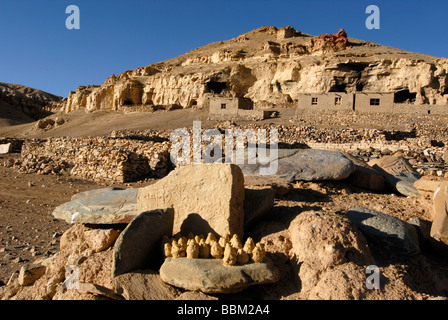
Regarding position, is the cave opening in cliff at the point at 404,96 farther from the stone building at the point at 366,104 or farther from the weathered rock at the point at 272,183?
the weathered rock at the point at 272,183

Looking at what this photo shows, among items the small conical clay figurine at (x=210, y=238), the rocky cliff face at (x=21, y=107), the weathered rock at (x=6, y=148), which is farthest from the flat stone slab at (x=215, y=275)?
the rocky cliff face at (x=21, y=107)

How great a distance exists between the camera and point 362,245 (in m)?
2.85

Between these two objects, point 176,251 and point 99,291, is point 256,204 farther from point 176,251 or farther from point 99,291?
point 99,291

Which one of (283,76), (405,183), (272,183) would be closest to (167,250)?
(272,183)

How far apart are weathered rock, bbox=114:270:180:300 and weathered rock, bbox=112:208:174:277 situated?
114 mm

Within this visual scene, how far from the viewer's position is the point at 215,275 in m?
2.40

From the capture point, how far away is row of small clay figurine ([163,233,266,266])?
2.54m

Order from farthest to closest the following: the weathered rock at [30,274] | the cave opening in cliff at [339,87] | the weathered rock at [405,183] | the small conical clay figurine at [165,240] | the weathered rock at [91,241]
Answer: the cave opening in cliff at [339,87] < the weathered rock at [405,183] < the weathered rock at [91,241] < the weathered rock at [30,274] < the small conical clay figurine at [165,240]

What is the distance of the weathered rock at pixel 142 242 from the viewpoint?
109 inches

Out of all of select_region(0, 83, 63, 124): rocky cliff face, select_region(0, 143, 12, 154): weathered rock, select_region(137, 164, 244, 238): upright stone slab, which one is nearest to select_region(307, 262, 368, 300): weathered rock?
select_region(137, 164, 244, 238): upright stone slab

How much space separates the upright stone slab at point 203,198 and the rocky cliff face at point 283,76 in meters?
20.3

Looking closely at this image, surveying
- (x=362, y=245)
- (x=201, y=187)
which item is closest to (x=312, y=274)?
(x=362, y=245)

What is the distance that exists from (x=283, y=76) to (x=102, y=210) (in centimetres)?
2791

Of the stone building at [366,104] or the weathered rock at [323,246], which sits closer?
the weathered rock at [323,246]
